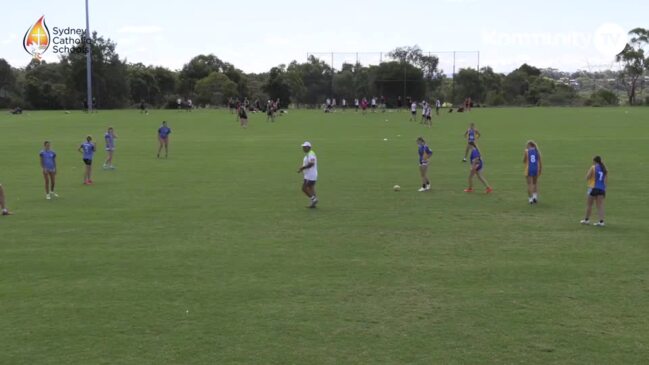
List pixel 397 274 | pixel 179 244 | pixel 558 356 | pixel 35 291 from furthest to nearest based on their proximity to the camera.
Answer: pixel 179 244 → pixel 397 274 → pixel 35 291 → pixel 558 356

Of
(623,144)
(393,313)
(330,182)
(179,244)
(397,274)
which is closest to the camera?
(393,313)

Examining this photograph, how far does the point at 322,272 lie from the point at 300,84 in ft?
306

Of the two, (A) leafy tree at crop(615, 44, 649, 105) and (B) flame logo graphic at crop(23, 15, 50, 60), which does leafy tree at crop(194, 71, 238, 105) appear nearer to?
(B) flame logo graphic at crop(23, 15, 50, 60)

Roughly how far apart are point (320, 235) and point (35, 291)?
5.89m

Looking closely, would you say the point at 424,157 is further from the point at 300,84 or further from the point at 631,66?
→ the point at 631,66

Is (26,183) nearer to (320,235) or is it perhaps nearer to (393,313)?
(320,235)

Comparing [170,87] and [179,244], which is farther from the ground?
[170,87]

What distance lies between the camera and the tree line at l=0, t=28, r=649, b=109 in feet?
314

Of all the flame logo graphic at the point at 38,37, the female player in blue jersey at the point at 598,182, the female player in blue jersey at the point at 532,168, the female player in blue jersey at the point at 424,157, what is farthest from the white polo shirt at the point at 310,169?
the flame logo graphic at the point at 38,37

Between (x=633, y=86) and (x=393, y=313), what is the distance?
364ft

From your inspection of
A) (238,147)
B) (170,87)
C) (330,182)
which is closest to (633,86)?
(170,87)

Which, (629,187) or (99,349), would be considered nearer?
(99,349)

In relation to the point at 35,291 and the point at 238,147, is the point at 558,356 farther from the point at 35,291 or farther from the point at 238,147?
the point at 238,147

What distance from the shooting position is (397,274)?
1105cm
